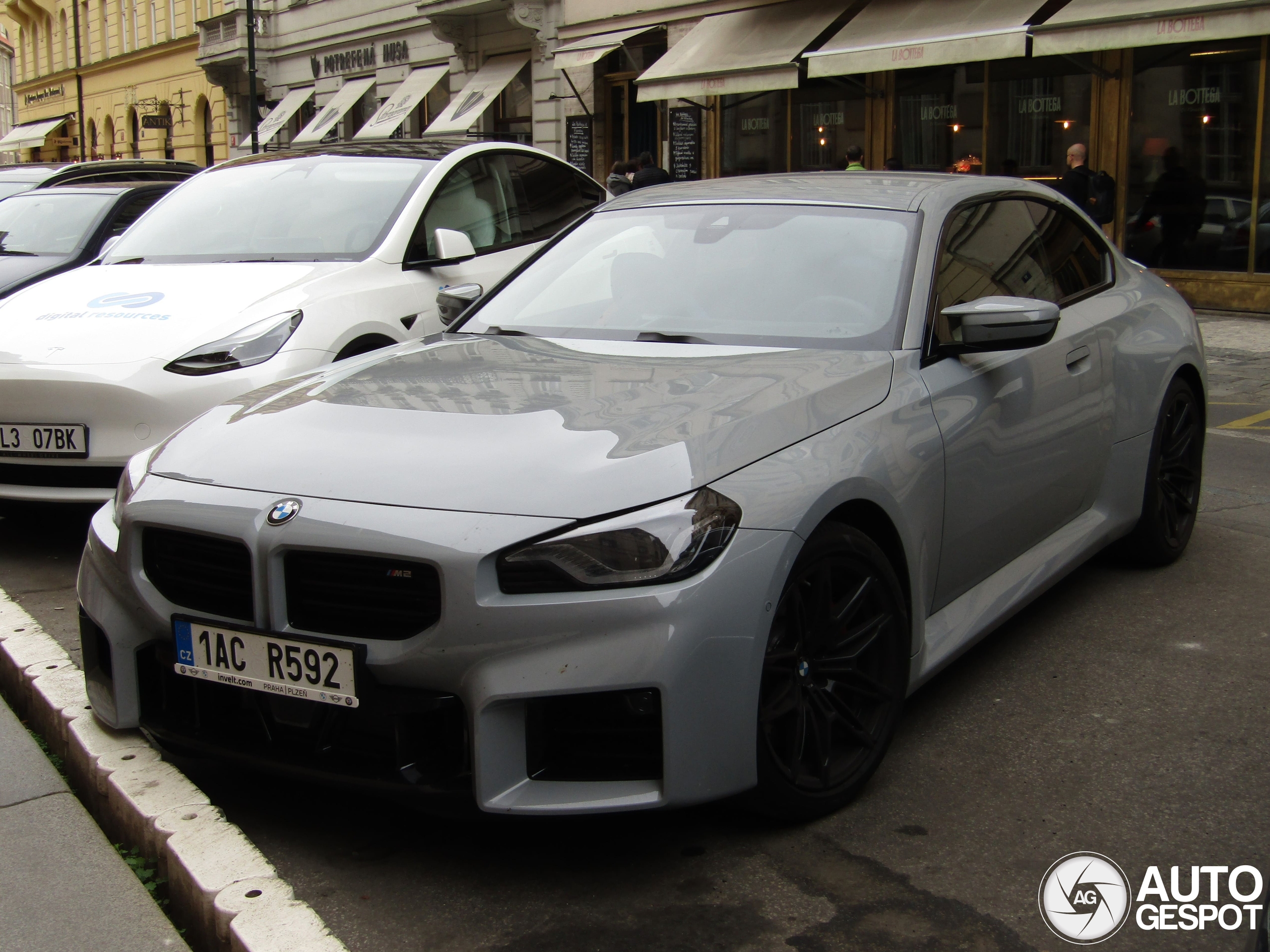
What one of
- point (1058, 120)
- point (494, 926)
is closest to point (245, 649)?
point (494, 926)

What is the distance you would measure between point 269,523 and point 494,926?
0.90 m

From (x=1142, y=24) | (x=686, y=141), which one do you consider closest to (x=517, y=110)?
(x=686, y=141)

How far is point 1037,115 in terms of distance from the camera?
16578mm

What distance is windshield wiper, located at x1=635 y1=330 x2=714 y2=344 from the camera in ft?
12.0

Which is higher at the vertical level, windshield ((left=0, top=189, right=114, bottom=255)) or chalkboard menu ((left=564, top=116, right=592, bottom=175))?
chalkboard menu ((left=564, top=116, right=592, bottom=175))

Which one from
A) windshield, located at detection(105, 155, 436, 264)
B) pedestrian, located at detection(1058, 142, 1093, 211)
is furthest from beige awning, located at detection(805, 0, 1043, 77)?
windshield, located at detection(105, 155, 436, 264)

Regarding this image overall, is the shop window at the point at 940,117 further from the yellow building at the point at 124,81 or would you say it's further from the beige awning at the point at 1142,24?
the yellow building at the point at 124,81

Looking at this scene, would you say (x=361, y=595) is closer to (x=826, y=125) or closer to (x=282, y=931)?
(x=282, y=931)

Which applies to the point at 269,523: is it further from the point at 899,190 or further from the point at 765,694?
the point at 899,190

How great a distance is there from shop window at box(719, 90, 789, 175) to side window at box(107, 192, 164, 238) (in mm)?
12133

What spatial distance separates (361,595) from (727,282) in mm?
1620

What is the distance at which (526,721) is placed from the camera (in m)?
2.60

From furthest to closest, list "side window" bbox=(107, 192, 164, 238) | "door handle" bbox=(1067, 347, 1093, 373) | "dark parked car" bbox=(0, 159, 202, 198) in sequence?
"dark parked car" bbox=(0, 159, 202, 198)
"side window" bbox=(107, 192, 164, 238)
"door handle" bbox=(1067, 347, 1093, 373)

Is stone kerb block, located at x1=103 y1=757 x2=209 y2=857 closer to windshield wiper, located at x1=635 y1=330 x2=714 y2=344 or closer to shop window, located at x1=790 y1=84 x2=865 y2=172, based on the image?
windshield wiper, located at x1=635 y1=330 x2=714 y2=344
